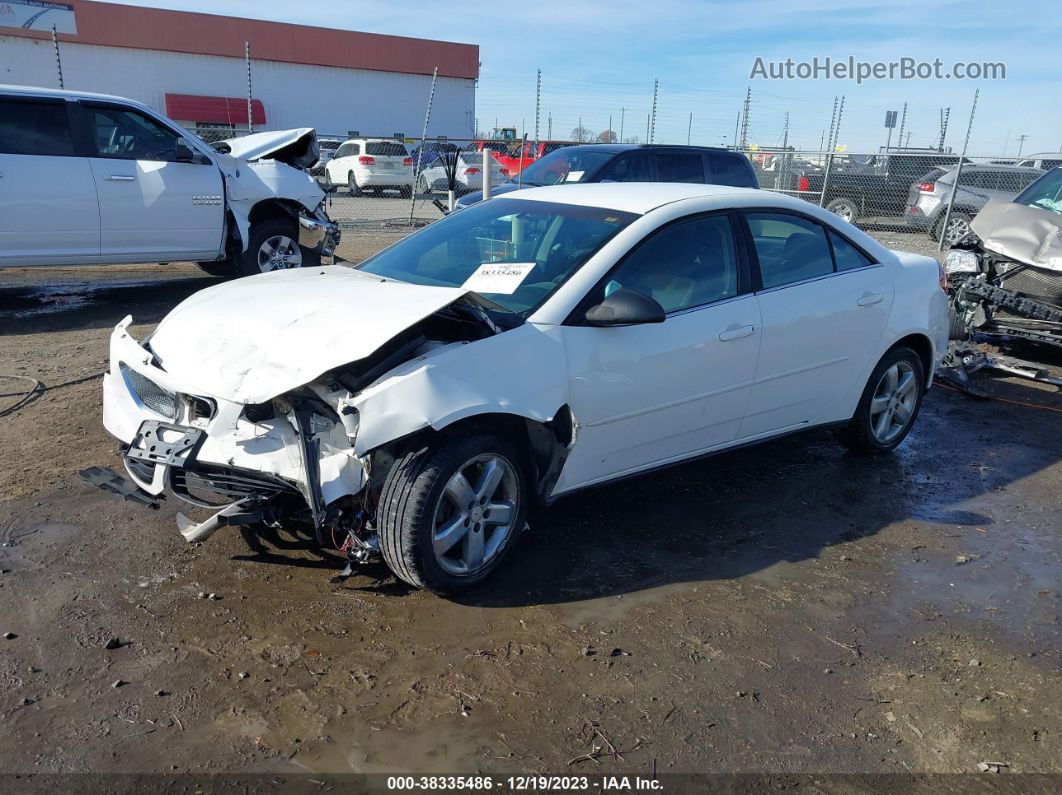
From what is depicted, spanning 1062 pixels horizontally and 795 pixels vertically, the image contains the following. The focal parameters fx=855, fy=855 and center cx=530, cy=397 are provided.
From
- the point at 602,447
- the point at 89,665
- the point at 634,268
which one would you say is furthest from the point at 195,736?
the point at 634,268

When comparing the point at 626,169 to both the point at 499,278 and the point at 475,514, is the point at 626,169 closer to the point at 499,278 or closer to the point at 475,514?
the point at 499,278

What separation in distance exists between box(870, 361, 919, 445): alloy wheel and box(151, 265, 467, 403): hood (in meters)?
Answer: 3.08

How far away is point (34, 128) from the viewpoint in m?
7.94

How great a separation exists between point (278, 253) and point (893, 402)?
266 inches

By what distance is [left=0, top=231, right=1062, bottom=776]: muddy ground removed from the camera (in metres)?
2.74

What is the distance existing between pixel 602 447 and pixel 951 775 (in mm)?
1829

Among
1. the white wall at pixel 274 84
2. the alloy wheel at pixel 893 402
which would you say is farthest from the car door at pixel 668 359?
the white wall at pixel 274 84

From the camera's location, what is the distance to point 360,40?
4219 cm

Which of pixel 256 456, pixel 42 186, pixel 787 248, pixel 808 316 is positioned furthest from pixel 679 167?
pixel 256 456

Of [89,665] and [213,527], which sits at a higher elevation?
[213,527]

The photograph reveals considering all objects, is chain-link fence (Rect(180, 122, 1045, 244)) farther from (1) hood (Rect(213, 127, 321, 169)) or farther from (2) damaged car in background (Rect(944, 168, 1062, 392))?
(2) damaged car in background (Rect(944, 168, 1062, 392))

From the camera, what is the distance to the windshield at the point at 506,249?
3.99 m

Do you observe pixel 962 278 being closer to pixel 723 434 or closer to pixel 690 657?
pixel 723 434

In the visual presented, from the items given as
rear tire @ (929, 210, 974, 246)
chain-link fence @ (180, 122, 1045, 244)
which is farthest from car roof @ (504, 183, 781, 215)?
rear tire @ (929, 210, 974, 246)
